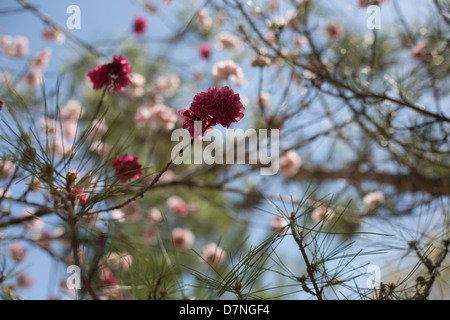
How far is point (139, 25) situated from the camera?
1.52 metres

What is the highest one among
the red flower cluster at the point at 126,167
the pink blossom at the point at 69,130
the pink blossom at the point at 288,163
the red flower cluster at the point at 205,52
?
the red flower cluster at the point at 205,52

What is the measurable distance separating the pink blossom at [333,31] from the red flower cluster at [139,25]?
735 mm

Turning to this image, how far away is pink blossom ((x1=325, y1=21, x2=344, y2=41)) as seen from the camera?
1.41m

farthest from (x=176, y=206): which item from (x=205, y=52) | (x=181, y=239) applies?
(x=205, y=52)

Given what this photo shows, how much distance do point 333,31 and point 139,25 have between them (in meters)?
0.78

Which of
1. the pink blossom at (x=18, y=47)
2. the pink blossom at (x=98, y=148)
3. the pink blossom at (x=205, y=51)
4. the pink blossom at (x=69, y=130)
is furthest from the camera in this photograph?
the pink blossom at (x=18, y=47)

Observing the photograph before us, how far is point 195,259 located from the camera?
5.70 ft

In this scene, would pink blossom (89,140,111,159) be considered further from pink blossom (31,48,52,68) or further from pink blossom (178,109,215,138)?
pink blossom (31,48,52,68)

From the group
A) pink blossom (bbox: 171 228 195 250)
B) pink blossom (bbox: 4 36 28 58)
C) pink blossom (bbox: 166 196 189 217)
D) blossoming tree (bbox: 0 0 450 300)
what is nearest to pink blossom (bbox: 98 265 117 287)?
blossoming tree (bbox: 0 0 450 300)

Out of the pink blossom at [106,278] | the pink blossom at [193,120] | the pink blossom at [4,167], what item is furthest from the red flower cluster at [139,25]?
the pink blossom at [193,120]

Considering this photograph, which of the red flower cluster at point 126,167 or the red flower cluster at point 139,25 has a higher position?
the red flower cluster at point 139,25

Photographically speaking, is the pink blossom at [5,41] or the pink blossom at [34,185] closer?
the pink blossom at [34,185]

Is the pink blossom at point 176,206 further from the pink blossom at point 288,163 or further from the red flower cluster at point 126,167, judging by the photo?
the red flower cluster at point 126,167

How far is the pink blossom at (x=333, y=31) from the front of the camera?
141 cm
